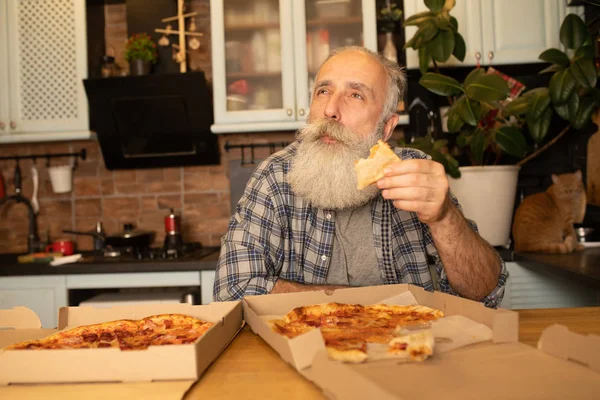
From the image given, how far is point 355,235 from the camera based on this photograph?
6.09 ft

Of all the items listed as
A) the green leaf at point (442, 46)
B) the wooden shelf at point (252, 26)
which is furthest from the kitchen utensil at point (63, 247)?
Answer: the green leaf at point (442, 46)

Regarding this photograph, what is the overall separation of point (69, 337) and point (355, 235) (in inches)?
42.5

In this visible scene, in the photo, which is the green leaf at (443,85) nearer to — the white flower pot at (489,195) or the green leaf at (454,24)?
the green leaf at (454,24)

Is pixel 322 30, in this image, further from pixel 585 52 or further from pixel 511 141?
pixel 585 52

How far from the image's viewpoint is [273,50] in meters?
3.16

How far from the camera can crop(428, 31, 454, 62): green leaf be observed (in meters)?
2.67

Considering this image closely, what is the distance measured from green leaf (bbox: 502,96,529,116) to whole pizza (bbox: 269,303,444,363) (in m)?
1.88

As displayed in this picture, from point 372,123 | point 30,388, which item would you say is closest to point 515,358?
point 30,388

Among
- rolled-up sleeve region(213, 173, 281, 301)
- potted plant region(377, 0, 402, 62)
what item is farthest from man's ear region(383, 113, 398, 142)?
potted plant region(377, 0, 402, 62)

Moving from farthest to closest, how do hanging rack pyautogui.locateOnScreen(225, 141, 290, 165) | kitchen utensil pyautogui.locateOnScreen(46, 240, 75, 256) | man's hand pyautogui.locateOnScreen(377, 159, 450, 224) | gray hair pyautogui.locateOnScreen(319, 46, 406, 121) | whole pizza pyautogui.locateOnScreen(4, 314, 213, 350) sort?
hanging rack pyautogui.locateOnScreen(225, 141, 290, 165)
kitchen utensil pyautogui.locateOnScreen(46, 240, 75, 256)
gray hair pyautogui.locateOnScreen(319, 46, 406, 121)
man's hand pyautogui.locateOnScreen(377, 159, 450, 224)
whole pizza pyautogui.locateOnScreen(4, 314, 213, 350)

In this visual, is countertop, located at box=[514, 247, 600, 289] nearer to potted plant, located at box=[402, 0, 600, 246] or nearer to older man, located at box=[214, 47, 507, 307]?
potted plant, located at box=[402, 0, 600, 246]

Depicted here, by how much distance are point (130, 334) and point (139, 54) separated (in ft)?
8.21

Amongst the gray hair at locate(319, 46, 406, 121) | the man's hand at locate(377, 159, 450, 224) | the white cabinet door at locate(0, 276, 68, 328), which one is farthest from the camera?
the white cabinet door at locate(0, 276, 68, 328)

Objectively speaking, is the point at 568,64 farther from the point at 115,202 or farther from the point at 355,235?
the point at 115,202
